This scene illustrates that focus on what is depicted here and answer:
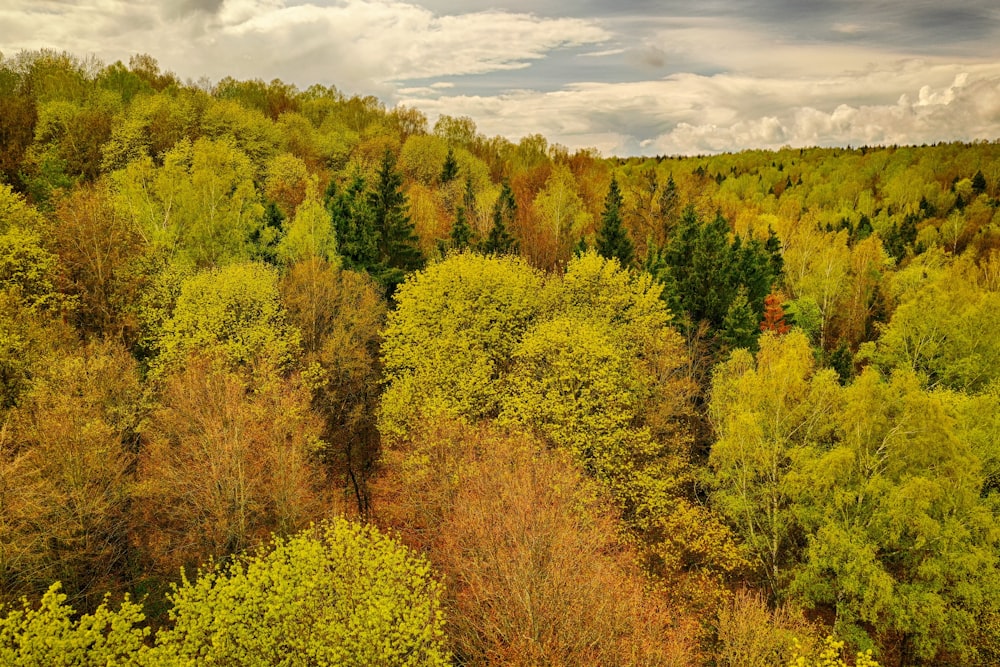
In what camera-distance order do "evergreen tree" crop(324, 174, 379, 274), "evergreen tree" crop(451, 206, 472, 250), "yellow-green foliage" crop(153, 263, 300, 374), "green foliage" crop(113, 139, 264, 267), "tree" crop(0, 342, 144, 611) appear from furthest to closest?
"evergreen tree" crop(451, 206, 472, 250) < "evergreen tree" crop(324, 174, 379, 274) < "green foliage" crop(113, 139, 264, 267) < "yellow-green foliage" crop(153, 263, 300, 374) < "tree" crop(0, 342, 144, 611)

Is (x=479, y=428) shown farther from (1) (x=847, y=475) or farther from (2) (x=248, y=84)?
(2) (x=248, y=84)

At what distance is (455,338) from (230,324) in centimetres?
1370

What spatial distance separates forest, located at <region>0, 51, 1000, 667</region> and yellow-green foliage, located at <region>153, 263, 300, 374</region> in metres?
0.20

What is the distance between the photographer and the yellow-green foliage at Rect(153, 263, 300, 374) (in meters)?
34.1

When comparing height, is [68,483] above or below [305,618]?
above

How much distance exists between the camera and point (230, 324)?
118 ft

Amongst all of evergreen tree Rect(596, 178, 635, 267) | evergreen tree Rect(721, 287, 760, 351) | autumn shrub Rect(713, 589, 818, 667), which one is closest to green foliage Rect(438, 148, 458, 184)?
Answer: evergreen tree Rect(596, 178, 635, 267)

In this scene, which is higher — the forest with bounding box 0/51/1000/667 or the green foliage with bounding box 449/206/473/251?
the green foliage with bounding box 449/206/473/251

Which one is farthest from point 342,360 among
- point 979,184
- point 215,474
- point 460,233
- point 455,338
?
point 979,184

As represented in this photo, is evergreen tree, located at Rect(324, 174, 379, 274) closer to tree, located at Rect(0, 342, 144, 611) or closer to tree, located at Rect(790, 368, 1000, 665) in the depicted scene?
tree, located at Rect(0, 342, 144, 611)

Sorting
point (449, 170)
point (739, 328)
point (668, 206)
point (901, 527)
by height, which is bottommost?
point (901, 527)

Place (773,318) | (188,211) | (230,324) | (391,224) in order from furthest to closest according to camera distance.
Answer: (773,318)
(391,224)
(188,211)
(230,324)

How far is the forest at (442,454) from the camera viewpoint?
19797mm

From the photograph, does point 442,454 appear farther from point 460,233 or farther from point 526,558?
point 460,233
